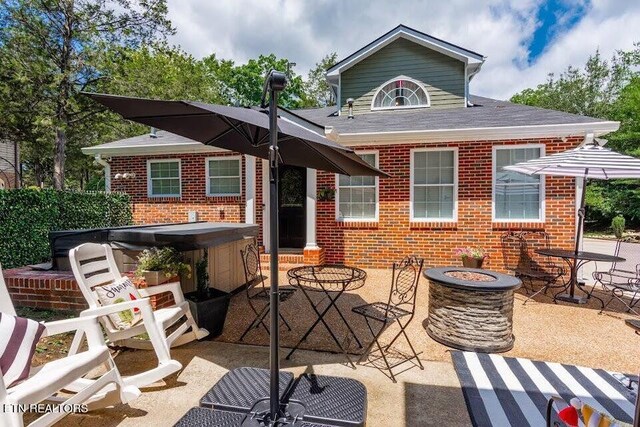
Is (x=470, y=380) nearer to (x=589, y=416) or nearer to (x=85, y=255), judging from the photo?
(x=589, y=416)

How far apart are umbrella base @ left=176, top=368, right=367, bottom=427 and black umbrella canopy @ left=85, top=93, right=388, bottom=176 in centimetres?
196

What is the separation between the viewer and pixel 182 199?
866 centimetres

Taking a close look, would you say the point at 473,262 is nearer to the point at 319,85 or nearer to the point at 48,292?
the point at 48,292

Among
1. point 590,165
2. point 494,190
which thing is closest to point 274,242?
point 590,165

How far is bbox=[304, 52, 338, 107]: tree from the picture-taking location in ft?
84.4

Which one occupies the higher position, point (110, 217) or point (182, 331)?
point (110, 217)

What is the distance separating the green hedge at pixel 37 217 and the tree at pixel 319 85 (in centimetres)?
2028

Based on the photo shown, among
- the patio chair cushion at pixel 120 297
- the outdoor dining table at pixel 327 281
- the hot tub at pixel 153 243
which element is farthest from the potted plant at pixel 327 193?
the patio chair cushion at pixel 120 297

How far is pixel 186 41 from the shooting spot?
68.0 feet

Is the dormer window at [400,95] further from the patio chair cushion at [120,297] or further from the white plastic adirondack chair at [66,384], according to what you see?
the white plastic adirondack chair at [66,384]

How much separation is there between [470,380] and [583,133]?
5.87 metres

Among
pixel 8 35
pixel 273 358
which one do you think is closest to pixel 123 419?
pixel 273 358

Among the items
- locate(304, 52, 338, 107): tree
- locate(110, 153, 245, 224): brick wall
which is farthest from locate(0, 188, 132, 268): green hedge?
locate(304, 52, 338, 107): tree

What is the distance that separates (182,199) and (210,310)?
5699 mm
